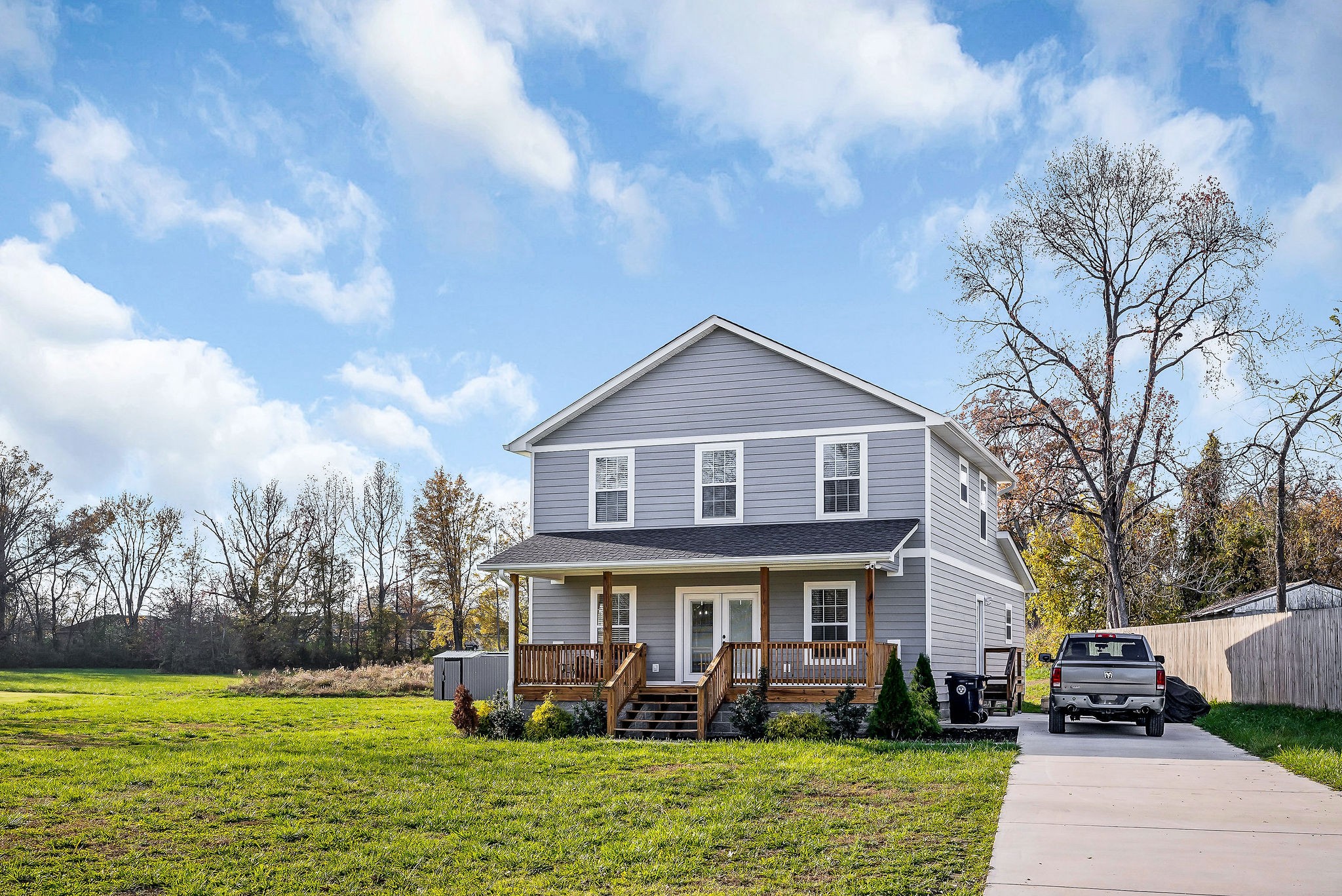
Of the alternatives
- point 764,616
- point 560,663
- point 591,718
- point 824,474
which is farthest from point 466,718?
point 824,474

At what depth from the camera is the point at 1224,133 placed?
28891 millimetres

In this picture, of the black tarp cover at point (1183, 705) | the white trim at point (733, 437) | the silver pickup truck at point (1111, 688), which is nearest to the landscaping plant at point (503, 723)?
the white trim at point (733, 437)

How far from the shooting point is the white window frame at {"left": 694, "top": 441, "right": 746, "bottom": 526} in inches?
871

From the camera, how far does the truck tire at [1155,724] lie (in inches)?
720

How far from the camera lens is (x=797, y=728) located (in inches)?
707

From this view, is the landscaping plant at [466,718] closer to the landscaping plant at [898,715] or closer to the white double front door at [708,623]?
the white double front door at [708,623]

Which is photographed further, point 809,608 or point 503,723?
point 809,608

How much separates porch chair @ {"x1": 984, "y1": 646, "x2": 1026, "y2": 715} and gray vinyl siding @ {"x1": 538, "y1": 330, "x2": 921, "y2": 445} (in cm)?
700

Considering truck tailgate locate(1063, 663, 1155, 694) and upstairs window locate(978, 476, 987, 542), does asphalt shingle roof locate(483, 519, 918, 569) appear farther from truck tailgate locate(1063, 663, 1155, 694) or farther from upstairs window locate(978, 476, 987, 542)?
upstairs window locate(978, 476, 987, 542)

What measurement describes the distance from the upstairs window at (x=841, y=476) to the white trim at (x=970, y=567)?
1.31 m

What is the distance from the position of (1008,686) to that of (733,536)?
7760 millimetres

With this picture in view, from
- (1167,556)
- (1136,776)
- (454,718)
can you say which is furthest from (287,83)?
(1167,556)

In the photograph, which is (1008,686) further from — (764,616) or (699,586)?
(764,616)

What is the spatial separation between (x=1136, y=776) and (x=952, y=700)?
775 cm
